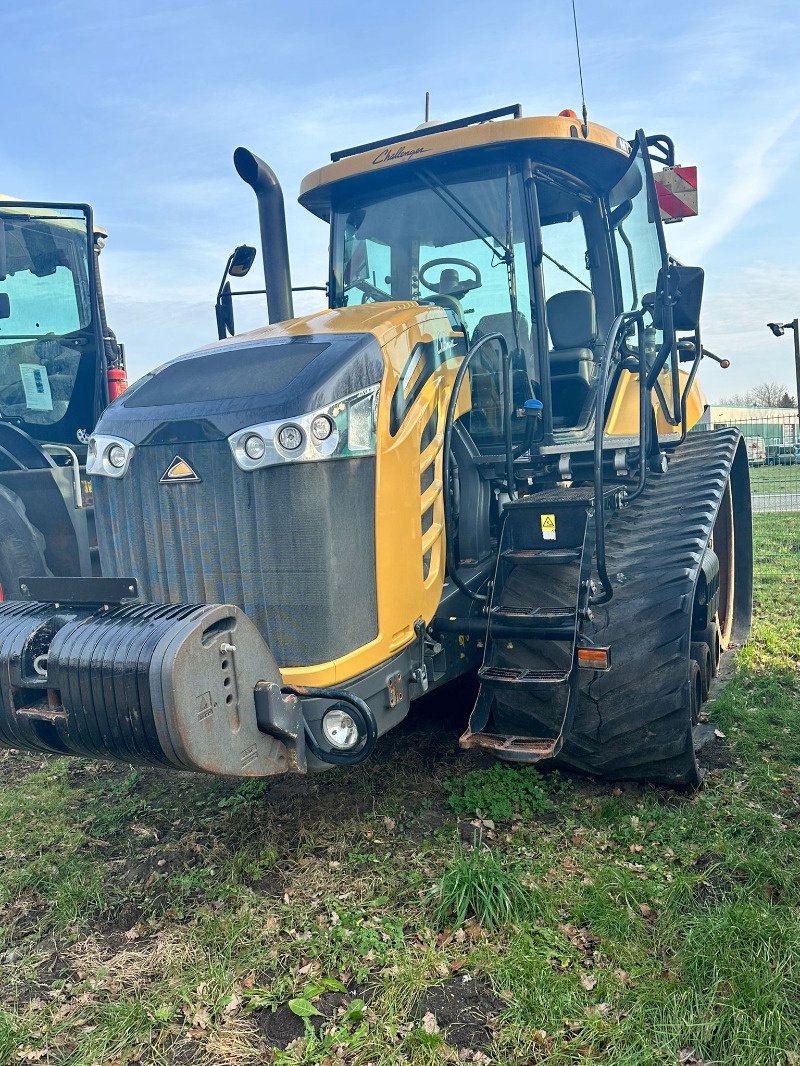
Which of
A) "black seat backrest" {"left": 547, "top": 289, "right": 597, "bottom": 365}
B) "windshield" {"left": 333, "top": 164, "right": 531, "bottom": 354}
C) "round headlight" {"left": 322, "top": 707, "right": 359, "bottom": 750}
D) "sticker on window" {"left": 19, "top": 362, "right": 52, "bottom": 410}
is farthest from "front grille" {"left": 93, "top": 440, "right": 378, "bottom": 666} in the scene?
"sticker on window" {"left": 19, "top": 362, "right": 52, "bottom": 410}

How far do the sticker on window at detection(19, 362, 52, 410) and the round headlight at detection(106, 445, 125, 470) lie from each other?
399cm

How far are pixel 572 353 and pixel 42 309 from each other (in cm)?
455

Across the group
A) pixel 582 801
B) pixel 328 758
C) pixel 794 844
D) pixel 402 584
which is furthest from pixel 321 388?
pixel 794 844

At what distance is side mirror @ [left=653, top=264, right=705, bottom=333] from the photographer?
413 centimetres

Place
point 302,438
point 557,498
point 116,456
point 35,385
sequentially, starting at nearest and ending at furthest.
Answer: point 302,438 → point 116,456 → point 557,498 → point 35,385

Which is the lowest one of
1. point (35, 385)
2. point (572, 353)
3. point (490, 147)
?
point (572, 353)

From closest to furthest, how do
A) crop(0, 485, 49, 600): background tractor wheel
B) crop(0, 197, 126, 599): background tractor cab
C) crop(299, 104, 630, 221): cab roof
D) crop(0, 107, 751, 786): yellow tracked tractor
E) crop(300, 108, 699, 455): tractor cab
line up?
crop(0, 107, 751, 786): yellow tracked tractor < crop(299, 104, 630, 221): cab roof < crop(300, 108, 699, 455): tractor cab < crop(0, 485, 49, 600): background tractor wheel < crop(0, 197, 126, 599): background tractor cab

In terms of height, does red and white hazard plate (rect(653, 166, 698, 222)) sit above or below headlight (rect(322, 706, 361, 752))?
above

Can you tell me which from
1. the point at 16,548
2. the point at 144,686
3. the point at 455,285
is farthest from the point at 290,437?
the point at 16,548

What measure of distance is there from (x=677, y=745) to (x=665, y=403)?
6.91ft

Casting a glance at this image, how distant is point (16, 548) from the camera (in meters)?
5.57

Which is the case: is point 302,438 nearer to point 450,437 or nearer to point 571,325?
point 450,437

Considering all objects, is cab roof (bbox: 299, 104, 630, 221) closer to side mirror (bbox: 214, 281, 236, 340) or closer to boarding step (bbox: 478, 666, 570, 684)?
side mirror (bbox: 214, 281, 236, 340)

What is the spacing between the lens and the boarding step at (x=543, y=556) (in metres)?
3.62
